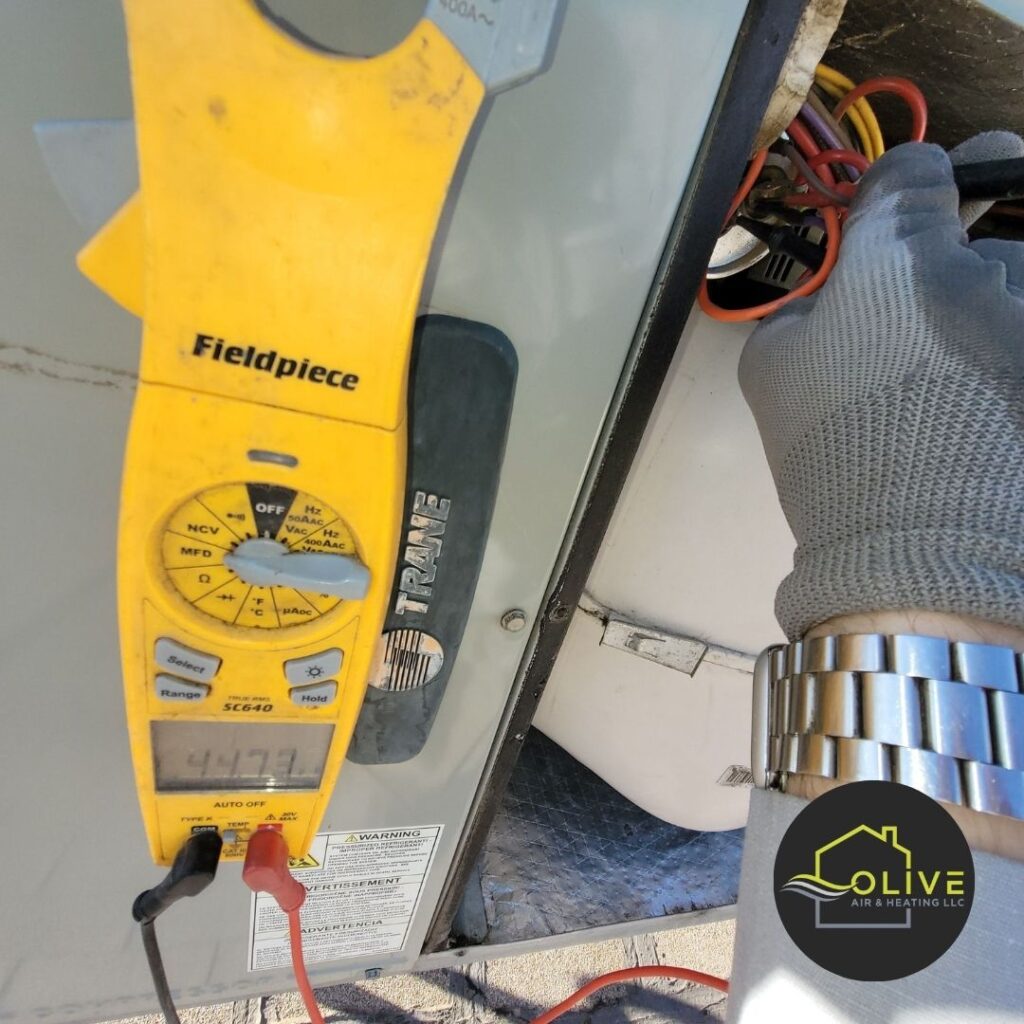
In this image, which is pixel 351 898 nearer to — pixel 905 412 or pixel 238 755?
pixel 238 755

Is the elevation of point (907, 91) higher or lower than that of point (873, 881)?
higher

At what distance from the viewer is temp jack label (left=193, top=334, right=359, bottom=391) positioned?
1.24 feet

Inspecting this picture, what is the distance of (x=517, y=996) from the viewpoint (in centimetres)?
135

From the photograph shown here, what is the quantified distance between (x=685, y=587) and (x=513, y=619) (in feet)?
1.06

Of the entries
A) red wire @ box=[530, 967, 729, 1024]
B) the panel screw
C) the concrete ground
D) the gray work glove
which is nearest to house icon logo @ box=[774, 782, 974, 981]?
the gray work glove

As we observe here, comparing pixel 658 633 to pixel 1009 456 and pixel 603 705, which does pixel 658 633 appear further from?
pixel 1009 456

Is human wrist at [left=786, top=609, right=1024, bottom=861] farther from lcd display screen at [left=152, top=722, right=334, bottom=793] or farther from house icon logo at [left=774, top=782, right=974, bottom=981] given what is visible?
lcd display screen at [left=152, top=722, right=334, bottom=793]

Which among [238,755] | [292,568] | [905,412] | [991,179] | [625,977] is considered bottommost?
[625,977]

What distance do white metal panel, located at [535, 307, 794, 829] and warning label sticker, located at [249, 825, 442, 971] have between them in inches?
13.3

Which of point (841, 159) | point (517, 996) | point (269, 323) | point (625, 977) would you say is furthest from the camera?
point (517, 996)

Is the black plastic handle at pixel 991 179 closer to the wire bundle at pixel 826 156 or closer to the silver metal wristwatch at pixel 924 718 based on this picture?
the wire bundle at pixel 826 156

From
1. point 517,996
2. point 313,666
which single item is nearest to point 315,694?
point 313,666

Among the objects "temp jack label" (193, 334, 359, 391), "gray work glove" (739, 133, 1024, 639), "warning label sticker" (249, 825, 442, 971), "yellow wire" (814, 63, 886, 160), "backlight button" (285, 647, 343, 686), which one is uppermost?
"yellow wire" (814, 63, 886, 160)

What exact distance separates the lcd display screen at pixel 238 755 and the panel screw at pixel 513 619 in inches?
7.3
